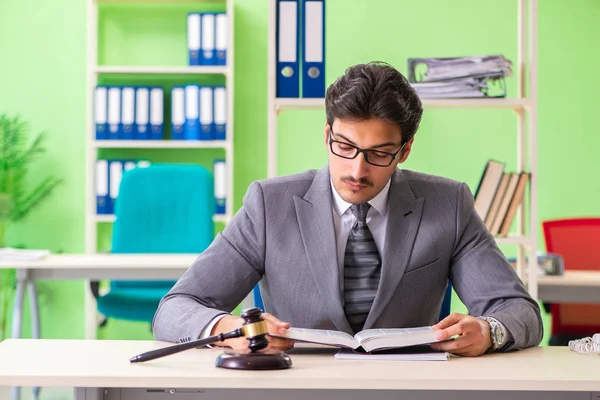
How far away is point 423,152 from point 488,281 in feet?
10.2

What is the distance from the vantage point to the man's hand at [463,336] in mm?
1510

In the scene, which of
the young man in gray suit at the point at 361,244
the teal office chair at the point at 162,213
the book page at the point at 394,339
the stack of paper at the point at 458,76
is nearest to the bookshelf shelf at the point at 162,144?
the teal office chair at the point at 162,213

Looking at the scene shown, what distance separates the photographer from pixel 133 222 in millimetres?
3754

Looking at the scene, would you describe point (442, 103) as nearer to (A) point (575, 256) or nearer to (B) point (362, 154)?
(A) point (575, 256)

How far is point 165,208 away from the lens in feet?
12.3

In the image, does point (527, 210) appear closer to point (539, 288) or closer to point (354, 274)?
point (539, 288)

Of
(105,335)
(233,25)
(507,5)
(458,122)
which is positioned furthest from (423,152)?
(105,335)

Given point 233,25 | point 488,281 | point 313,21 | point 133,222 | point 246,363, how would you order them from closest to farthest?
point 246,363, point 488,281, point 313,21, point 133,222, point 233,25

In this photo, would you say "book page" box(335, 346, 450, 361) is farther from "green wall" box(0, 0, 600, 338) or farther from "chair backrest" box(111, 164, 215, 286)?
"green wall" box(0, 0, 600, 338)

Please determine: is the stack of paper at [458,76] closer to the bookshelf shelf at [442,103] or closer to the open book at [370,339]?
the bookshelf shelf at [442,103]

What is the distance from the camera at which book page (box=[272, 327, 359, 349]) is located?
4.72ft

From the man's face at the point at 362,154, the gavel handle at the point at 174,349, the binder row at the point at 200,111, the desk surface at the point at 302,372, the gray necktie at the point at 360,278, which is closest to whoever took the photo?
the desk surface at the point at 302,372

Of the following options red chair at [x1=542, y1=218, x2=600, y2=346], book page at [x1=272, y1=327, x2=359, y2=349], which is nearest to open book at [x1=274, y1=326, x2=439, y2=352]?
book page at [x1=272, y1=327, x2=359, y2=349]

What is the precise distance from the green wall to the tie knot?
3.03 meters
